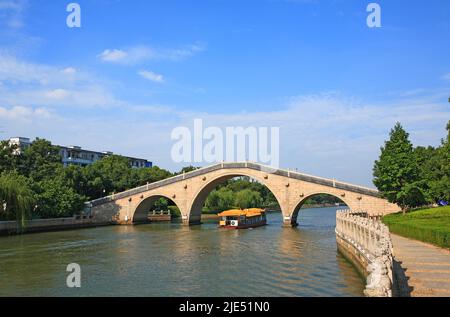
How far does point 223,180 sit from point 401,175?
18.8m

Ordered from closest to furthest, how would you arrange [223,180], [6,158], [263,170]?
[263,170], [6,158], [223,180]

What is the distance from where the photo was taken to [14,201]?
3050cm

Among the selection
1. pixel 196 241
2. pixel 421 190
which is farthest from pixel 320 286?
pixel 421 190

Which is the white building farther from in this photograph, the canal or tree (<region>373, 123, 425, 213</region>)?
tree (<region>373, 123, 425, 213</region>)

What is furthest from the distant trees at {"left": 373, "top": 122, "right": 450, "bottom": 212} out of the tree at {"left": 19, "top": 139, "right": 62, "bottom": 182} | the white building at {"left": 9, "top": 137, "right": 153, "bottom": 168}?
the white building at {"left": 9, "top": 137, "right": 153, "bottom": 168}

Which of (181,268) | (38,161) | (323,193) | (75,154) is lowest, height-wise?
(181,268)

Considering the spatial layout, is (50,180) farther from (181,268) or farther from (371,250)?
(371,250)

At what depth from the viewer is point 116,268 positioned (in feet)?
56.0

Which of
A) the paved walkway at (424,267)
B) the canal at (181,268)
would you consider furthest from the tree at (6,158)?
the paved walkway at (424,267)

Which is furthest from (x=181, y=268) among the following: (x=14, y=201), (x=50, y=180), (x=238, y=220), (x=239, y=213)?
(x=50, y=180)

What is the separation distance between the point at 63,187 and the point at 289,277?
1194 inches

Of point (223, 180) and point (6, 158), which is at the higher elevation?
point (6, 158)

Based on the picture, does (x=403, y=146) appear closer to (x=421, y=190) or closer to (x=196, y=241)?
(x=421, y=190)

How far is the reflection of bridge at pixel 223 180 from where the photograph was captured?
3509 centimetres
